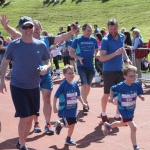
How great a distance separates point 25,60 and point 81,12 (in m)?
41.2

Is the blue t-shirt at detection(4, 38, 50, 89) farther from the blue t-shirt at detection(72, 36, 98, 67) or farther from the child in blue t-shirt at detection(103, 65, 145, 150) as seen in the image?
the blue t-shirt at detection(72, 36, 98, 67)

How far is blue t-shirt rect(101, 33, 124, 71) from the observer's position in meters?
7.80

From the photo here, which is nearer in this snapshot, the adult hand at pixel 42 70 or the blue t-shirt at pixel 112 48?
the adult hand at pixel 42 70

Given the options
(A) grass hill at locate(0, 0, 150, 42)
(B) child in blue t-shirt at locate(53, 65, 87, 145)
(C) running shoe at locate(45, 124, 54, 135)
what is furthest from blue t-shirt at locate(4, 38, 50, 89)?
(A) grass hill at locate(0, 0, 150, 42)

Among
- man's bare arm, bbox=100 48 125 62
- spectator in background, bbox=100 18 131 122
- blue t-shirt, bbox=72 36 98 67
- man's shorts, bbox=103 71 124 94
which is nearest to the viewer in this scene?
man's bare arm, bbox=100 48 125 62

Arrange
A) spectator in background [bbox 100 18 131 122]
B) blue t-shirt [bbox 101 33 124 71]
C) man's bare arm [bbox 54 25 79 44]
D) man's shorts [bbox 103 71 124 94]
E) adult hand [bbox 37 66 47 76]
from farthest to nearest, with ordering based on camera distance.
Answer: man's shorts [bbox 103 71 124 94], blue t-shirt [bbox 101 33 124 71], spectator in background [bbox 100 18 131 122], man's bare arm [bbox 54 25 79 44], adult hand [bbox 37 66 47 76]

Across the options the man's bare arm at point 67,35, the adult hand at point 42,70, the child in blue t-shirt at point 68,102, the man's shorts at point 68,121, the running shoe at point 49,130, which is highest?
the man's bare arm at point 67,35

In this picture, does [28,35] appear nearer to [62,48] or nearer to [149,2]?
[62,48]

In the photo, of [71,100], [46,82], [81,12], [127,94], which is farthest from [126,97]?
[81,12]

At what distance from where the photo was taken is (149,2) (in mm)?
45531

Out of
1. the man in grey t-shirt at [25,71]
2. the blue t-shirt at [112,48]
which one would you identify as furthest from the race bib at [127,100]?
the blue t-shirt at [112,48]

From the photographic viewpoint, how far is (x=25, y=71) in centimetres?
604

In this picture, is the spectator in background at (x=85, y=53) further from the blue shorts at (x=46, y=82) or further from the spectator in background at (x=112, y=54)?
the blue shorts at (x=46, y=82)

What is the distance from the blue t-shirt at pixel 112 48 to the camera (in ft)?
25.6
